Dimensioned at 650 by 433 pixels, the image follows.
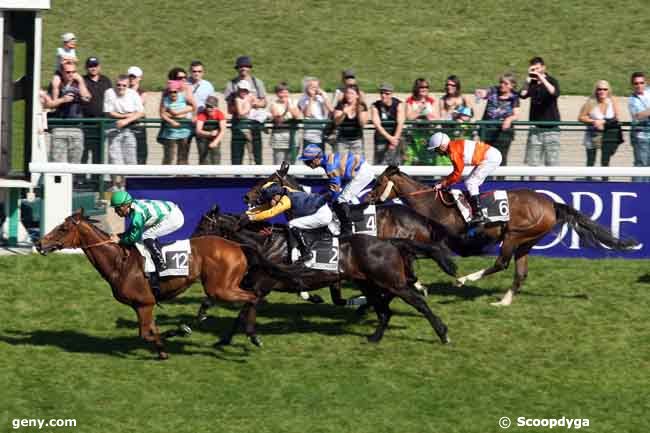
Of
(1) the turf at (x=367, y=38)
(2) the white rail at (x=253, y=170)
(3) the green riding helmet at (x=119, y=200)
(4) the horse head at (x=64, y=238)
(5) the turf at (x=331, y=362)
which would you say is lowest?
(5) the turf at (x=331, y=362)

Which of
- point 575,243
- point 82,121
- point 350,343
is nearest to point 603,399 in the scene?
point 350,343

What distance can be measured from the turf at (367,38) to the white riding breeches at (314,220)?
972 centimetres

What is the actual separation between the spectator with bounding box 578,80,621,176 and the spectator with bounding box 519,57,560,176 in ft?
1.22

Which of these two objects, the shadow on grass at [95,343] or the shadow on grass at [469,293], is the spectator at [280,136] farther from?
the shadow on grass at [95,343]

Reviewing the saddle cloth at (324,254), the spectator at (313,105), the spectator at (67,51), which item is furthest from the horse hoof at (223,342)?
the spectator at (67,51)

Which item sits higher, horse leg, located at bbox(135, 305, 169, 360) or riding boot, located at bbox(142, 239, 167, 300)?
riding boot, located at bbox(142, 239, 167, 300)

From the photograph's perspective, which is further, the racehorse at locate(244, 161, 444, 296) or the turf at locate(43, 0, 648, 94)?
the turf at locate(43, 0, 648, 94)

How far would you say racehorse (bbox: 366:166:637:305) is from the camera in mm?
15500

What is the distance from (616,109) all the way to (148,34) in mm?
11083

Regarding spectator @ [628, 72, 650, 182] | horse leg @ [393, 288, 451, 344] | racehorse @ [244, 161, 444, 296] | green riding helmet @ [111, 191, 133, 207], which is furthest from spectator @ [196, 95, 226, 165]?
spectator @ [628, 72, 650, 182]

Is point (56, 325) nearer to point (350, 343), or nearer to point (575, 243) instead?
point (350, 343)

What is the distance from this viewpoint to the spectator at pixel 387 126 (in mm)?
16797

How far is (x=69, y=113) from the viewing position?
55.4 ft

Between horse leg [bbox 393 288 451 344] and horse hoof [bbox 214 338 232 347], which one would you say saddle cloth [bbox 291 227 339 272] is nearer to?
horse leg [bbox 393 288 451 344]
